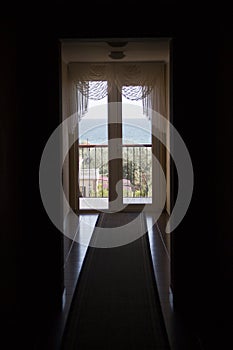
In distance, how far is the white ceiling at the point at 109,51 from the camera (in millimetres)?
4883

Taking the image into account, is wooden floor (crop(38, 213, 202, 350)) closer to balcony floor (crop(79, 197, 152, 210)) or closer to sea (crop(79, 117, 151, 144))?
balcony floor (crop(79, 197, 152, 210))

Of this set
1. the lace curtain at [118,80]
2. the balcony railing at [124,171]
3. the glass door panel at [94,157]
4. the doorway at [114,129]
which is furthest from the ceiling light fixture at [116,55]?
the balcony railing at [124,171]

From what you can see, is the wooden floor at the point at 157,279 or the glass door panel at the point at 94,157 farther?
the glass door panel at the point at 94,157

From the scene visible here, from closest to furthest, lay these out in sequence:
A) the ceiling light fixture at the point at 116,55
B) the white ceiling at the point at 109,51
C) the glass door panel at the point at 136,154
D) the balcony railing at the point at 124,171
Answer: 1. the white ceiling at the point at 109,51
2. the ceiling light fixture at the point at 116,55
3. the glass door panel at the point at 136,154
4. the balcony railing at the point at 124,171

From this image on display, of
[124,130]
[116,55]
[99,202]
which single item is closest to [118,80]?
[116,55]

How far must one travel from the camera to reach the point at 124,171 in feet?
21.7

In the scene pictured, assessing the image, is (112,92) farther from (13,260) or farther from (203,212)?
(13,260)

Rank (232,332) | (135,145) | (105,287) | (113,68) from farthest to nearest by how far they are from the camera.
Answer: (135,145)
(113,68)
(105,287)
(232,332)

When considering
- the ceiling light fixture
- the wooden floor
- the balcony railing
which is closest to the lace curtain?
the ceiling light fixture

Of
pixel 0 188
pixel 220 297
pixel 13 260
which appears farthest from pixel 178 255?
pixel 0 188

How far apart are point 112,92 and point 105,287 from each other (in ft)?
12.1

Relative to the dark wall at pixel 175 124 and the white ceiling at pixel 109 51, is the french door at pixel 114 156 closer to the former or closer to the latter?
the white ceiling at pixel 109 51

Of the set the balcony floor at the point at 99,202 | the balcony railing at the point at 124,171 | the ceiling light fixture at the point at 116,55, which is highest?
the ceiling light fixture at the point at 116,55

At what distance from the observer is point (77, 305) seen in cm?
296
